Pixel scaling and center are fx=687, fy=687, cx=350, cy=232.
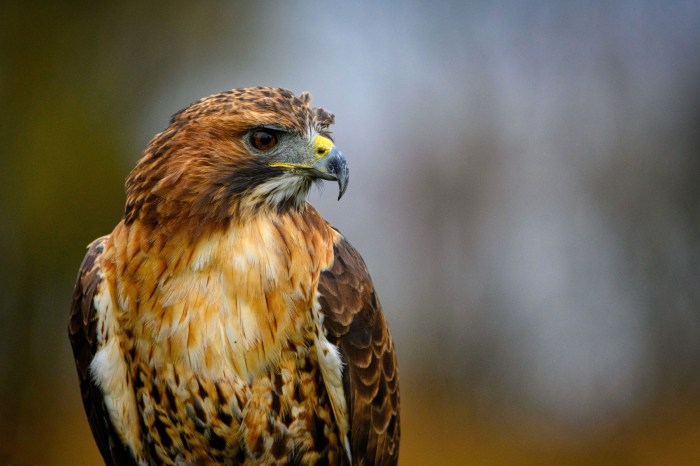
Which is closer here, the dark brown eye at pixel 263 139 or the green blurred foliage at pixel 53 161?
the dark brown eye at pixel 263 139

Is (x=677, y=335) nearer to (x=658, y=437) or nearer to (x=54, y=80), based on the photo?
(x=658, y=437)

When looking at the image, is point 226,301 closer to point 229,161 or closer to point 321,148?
point 229,161

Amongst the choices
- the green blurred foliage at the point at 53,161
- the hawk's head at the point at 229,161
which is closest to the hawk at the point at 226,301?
the hawk's head at the point at 229,161

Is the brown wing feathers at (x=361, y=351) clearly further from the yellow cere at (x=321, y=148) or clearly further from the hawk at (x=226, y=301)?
the yellow cere at (x=321, y=148)

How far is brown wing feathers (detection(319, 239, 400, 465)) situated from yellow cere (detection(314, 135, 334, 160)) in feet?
1.25

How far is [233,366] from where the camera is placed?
221 cm

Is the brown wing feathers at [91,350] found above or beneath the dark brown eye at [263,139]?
beneath

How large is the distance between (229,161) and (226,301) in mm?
449

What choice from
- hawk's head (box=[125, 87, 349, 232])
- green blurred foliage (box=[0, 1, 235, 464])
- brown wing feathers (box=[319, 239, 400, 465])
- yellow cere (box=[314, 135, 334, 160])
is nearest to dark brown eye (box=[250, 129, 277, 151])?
hawk's head (box=[125, 87, 349, 232])

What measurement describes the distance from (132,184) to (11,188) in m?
3.76

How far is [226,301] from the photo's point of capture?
2.21 meters

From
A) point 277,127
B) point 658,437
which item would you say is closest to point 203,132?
point 277,127

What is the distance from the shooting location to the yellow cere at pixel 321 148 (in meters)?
2.23

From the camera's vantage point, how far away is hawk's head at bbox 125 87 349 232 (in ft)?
7.11
